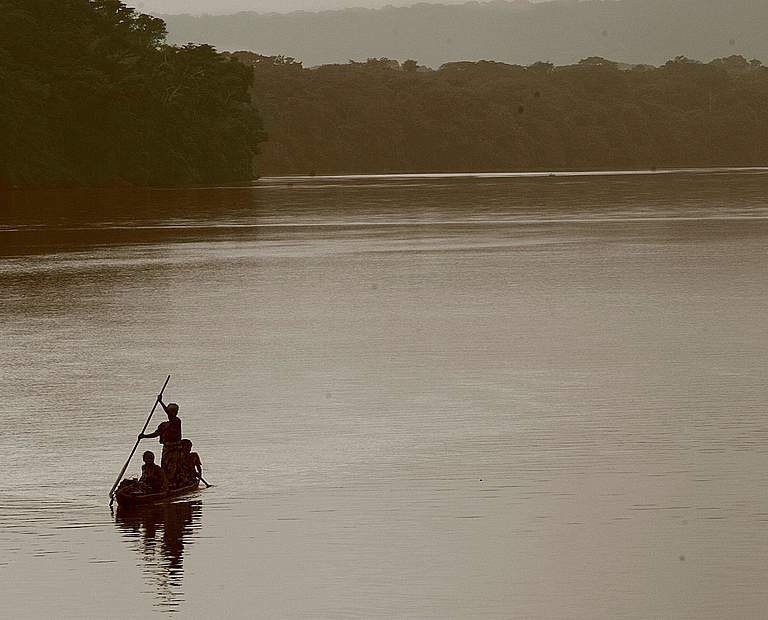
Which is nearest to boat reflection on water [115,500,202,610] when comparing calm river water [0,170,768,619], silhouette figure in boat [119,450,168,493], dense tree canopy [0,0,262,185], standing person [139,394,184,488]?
calm river water [0,170,768,619]

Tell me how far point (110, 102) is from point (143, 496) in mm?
144625

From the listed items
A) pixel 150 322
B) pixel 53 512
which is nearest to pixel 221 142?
pixel 150 322

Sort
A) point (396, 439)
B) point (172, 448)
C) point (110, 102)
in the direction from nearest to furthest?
point (172, 448)
point (396, 439)
point (110, 102)

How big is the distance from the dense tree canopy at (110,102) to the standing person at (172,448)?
12909cm

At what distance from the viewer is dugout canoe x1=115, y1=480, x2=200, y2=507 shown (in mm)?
20172

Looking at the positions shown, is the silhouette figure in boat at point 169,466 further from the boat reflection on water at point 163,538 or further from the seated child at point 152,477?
the boat reflection on water at point 163,538

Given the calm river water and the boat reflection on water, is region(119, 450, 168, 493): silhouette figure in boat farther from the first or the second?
the calm river water

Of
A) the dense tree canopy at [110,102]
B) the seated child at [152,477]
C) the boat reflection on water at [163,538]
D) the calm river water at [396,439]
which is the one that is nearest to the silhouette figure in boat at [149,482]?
the seated child at [152,477]

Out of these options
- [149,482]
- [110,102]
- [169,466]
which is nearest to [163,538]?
[149,482]

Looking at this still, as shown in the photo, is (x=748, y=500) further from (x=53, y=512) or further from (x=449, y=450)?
(x=53, y=512)

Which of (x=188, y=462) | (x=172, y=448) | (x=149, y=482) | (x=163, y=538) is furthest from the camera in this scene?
(x=188, y=462)

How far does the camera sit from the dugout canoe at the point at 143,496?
20172 mm

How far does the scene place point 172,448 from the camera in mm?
20766

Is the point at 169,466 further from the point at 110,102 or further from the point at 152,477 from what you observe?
the point at 110,102
